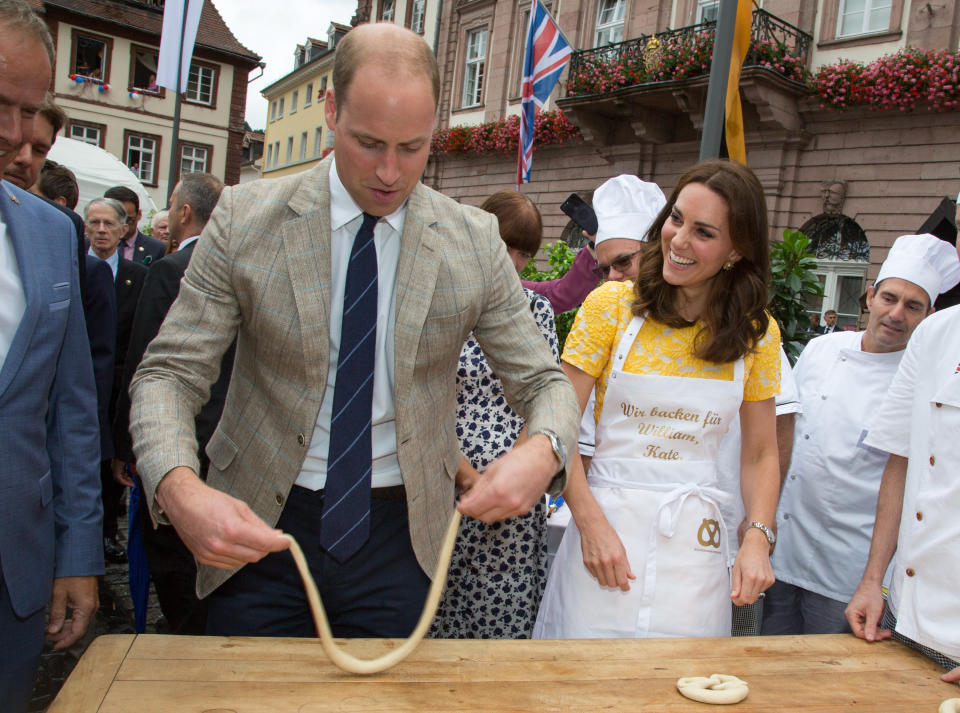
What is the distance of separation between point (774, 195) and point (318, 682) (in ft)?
45.9

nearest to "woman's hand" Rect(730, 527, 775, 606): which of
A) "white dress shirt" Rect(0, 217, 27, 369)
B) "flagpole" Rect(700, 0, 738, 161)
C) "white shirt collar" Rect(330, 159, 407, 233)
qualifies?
"white shirt collar" Rect(330, 159, 407, 233)

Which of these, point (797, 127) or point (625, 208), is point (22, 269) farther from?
point (797, 127)

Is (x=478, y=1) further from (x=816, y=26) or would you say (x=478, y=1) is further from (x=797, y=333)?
(x=797, y=333)

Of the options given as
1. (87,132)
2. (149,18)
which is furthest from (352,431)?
(149,18)

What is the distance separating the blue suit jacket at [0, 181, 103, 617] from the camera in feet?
5.38

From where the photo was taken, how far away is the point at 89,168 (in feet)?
34.3

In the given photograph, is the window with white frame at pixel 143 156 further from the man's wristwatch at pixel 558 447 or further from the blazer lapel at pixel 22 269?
the man's wristwatch at pixel 558 447

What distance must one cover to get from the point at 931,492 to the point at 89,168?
36.0 feet

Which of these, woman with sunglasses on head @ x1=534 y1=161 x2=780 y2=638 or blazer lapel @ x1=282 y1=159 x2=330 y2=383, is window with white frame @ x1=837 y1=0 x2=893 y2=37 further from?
blazer lapel @ x1=282 y1=159 x2=330 y2=383

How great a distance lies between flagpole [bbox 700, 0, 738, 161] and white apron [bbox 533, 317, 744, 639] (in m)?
2.18

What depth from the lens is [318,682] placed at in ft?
4.76

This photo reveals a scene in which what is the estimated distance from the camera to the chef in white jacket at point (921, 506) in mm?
1883

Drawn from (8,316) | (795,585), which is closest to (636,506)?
(795,585)

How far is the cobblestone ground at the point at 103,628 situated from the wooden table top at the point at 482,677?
1.63 metres
